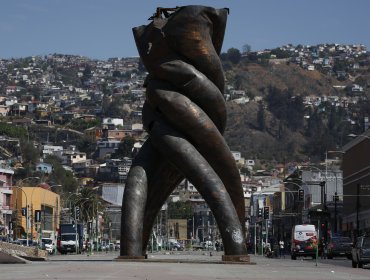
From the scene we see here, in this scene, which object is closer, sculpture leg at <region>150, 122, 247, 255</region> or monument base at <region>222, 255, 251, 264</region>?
monument base at <region>222, 255, 251, 264</region>

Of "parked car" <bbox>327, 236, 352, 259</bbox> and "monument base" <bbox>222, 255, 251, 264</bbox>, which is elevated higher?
"parked car" <bbox>327, 236, 352, 259</bbox>

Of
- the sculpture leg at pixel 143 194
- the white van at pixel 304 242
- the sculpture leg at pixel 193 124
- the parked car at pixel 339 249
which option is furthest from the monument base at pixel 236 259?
the white van at pixel 304 242

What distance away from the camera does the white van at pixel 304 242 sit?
76.4m

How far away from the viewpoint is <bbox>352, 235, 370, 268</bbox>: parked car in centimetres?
5097

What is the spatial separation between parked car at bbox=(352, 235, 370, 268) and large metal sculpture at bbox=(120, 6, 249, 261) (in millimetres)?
6015

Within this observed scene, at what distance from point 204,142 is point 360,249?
345 inches

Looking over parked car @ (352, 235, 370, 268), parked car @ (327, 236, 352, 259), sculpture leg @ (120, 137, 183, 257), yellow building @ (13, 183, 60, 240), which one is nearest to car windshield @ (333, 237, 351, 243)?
parked car @ (327, 236, 352, 259)

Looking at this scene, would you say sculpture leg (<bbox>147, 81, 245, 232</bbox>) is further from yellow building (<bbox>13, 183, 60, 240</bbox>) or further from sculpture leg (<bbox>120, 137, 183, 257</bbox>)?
yellow building (<bbox>13, 183, 60, 240</bbox>)

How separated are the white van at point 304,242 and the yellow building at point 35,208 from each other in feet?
160

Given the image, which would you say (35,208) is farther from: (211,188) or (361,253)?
(211,188)

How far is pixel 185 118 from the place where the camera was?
158 feet

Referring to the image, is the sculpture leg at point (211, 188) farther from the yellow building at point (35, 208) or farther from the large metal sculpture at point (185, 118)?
the yellow building at point (35, 208)

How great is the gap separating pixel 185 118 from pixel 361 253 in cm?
1000

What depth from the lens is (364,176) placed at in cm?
11275
